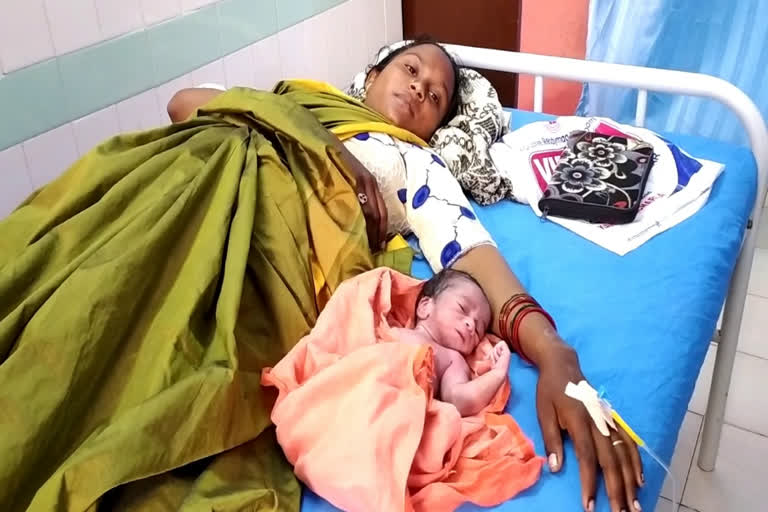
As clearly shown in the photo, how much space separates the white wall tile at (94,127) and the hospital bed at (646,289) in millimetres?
653

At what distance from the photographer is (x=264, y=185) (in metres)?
1.07

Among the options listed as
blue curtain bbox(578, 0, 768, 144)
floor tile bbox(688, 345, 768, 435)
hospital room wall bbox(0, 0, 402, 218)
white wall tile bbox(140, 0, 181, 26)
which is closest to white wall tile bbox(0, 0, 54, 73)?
hospital room wall bbox(0, 0, 402, 218)

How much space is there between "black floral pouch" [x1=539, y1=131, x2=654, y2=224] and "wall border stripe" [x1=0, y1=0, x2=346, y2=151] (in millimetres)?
765

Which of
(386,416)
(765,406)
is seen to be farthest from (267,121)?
(765,406)

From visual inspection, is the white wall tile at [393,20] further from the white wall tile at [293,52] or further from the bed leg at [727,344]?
the bed leg at [727,344]

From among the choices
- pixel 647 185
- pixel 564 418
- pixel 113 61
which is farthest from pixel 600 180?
pixel 113 61

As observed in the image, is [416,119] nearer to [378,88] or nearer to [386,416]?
[378,88]

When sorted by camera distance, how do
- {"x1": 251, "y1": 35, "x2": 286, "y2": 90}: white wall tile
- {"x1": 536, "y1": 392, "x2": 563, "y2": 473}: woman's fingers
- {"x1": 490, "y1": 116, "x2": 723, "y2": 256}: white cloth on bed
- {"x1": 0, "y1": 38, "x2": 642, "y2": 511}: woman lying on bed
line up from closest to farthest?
{"x1": 0, "y1": 38, "x2": 642, "y2": 511}: woman lying on bed
{"x1": 536, "y1": 392, "x2": 563, "y2": 473}: woman's fingers
{"x1": 490, "y1": 116, "x2": 723, "y2": 256}: white cloth on bed
{"x1": 251, "y1": 35, "x2": 286, "y2": 90}: white wall tile

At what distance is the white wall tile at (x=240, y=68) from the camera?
5.29 ft

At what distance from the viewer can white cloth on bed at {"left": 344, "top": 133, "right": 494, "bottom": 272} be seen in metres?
1.21

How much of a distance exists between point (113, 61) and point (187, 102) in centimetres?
15

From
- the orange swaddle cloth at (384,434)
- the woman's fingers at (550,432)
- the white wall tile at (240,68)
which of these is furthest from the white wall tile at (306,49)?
the woman's fingers at (550,432)

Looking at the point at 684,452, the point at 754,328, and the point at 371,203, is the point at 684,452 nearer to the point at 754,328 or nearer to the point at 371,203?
the point at 754,328

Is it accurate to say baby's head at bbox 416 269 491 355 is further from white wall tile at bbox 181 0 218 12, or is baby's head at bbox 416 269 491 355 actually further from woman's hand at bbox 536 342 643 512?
white wall tile at bbox 181 0 218 12
